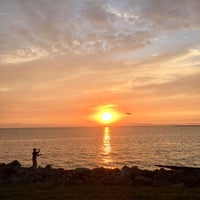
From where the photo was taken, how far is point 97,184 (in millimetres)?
20094

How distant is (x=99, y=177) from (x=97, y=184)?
10.9 ft

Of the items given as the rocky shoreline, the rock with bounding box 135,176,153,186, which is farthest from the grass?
the rock with bounding box 135,176,153,186

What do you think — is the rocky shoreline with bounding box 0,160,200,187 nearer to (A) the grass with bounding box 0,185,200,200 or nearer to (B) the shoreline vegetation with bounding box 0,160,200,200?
(B) the shoreline vegetation with bounding box 0,160,200,200

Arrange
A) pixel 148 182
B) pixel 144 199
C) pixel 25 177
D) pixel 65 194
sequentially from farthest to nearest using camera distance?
pixel 25 177, pixel 148 182, pixel 65 194, pixel 144 199

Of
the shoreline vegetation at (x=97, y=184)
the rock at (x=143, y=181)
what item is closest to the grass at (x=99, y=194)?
the shoreline vegetation at (x=97, y=184)

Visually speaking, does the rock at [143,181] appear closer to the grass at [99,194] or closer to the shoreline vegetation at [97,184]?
the shoreline vegetation at [97,184]

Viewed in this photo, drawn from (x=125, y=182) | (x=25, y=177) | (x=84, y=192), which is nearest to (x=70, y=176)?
(x=25, y=177)

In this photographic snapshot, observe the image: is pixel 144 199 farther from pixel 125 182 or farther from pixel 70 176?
pixel 70 176

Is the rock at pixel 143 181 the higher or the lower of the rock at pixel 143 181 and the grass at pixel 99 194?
the lower

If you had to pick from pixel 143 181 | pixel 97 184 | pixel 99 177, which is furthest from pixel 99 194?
pixel 99 177

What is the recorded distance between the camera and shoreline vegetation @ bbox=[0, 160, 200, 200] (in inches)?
602

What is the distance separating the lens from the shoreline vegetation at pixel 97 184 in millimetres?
15278

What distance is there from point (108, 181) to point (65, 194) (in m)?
5.89

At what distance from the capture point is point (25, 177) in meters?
22.8
